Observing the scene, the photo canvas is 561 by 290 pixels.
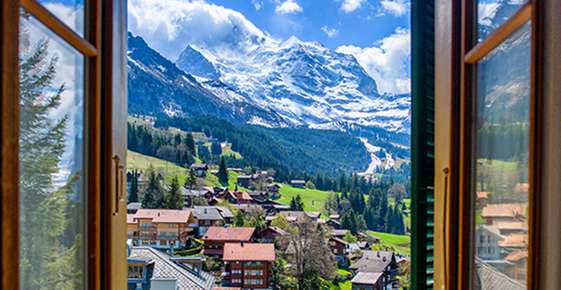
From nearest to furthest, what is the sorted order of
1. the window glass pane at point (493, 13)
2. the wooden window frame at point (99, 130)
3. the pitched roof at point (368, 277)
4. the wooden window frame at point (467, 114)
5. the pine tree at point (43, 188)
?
the wooden window frame at point (99, 130) < the pine tree at point (43, 188) < the window glass pane at point (493, 13) < the wooden window frame at point (467, 114) < the pitched roof at point (368, 277)

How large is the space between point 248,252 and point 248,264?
0.06 metres

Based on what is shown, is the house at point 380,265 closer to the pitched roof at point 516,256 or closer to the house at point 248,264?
the house at point 248,264

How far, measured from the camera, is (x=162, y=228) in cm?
256

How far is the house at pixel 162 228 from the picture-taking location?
254 centimetres

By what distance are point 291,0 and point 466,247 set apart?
2.02 m

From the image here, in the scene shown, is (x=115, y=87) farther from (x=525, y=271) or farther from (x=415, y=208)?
(x=415, y=208)

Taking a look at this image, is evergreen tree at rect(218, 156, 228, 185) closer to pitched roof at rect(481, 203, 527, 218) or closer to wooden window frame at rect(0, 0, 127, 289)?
wooden window frame at rect(0, 0, 127, 289)

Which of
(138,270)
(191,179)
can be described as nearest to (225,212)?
(191,179)

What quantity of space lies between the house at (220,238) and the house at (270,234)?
0.06 m

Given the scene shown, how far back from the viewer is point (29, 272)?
0.89 meters

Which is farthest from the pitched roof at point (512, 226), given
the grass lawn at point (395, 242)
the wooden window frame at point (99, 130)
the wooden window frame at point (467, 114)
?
the grass lawn at point (395, 242)

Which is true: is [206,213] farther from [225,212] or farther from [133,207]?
[133,207]

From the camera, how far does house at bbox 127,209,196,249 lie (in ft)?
8.34

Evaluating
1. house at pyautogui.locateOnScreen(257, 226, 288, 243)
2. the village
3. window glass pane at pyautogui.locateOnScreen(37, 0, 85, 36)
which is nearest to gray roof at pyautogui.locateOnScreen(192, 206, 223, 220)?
the village
